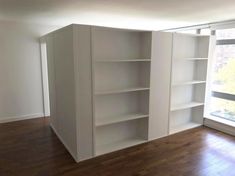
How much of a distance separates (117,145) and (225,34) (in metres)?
3.37

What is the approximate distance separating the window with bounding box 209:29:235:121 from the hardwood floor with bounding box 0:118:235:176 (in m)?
0.78

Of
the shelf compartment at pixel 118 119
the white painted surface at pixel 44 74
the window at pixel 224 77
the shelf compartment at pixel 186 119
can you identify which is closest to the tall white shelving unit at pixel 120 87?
the shelf compartment at pixel 118 119

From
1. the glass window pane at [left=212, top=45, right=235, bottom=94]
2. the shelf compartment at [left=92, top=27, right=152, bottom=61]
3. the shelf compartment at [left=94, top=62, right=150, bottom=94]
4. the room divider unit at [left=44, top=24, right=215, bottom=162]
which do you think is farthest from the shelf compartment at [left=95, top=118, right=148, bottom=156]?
the glass window pane at [left=212, top=45, right=235, bottom=94]

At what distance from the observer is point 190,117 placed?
15.1 feet

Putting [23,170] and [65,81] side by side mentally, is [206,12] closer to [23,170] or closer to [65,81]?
[65,81]

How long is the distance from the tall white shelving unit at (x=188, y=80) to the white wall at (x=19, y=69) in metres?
3.20

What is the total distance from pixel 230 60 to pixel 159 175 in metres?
3.04

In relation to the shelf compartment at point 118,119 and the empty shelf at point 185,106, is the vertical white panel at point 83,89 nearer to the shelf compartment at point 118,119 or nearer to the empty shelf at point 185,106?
the shelf compartment at point 118,119

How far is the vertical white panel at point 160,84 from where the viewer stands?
11.2ft

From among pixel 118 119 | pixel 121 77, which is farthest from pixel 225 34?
pixel 118 119

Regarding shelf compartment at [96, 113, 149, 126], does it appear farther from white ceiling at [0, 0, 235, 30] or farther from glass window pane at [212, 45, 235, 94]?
glass window pane at [212, 45, 235, 94]

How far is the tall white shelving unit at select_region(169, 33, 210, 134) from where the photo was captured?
4.00 metres

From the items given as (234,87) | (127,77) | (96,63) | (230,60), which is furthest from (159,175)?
(230,60)

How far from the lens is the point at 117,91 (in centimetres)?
309
